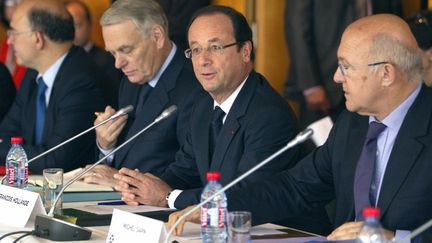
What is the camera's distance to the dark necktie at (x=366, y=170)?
3838 millimetres

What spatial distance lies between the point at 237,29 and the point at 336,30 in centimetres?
218

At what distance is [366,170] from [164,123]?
158cm

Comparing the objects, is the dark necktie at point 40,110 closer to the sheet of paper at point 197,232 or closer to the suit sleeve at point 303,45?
the suit sleeve at point 303,45

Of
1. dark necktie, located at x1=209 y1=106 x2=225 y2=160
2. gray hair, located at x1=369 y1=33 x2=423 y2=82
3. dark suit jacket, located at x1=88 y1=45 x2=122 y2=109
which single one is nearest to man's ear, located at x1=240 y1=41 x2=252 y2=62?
dark necktie, located at x1=209 y1=106 x2=225 y2=160

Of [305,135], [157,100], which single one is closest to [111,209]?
[157,100]

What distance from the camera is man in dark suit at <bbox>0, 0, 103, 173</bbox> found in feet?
19.4

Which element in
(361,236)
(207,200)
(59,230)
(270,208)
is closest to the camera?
(361,236)

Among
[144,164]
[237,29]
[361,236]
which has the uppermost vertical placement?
[237,29]

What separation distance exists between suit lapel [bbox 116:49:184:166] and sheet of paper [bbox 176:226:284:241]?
1.34 m

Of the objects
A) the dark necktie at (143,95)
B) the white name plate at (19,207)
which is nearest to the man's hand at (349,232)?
the white name plate at (19,207)

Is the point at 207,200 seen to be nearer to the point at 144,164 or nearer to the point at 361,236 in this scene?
the point at 361,236

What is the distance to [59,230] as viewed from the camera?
3723 mm

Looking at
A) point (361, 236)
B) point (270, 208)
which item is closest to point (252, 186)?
point (270, 208)

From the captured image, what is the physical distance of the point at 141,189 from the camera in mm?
4539
